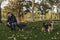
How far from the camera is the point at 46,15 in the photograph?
213ft

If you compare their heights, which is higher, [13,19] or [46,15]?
[13,19]

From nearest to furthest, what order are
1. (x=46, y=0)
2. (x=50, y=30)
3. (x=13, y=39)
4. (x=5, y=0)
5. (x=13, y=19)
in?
(x=13, y=39) < (x=50, y=30) < (x=13, y=19) < (x=46, y=0) < (x=5, y=0)

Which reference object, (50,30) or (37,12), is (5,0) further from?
(50,30)

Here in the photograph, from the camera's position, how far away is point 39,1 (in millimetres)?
58312

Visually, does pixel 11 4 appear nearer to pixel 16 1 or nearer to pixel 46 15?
pixel 16 1

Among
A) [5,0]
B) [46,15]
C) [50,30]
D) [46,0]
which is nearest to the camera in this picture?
[50,30]

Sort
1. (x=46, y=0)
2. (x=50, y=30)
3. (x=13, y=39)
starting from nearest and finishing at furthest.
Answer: (x=13, y=39) < (x=50, y=30) < (x=46, y=0)

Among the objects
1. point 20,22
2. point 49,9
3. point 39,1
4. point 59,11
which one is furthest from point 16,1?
point 20,22

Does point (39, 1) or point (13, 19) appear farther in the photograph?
point (39, 1)

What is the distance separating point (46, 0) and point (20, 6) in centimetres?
605

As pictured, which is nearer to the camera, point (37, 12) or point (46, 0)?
point (46, 0)

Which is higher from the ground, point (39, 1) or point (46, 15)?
point (39, 1)

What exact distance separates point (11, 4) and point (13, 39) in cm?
4560

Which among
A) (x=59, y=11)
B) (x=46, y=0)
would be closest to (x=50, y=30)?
(x=46, y=0)
